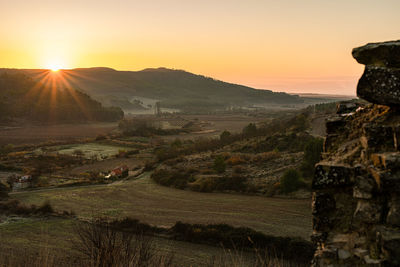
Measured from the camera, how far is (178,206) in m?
29.5

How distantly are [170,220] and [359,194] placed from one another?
72.9ft

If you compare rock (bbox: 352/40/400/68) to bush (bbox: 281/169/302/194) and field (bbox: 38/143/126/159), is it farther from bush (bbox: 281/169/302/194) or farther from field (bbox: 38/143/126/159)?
field (bbox: 38/143/126/159)

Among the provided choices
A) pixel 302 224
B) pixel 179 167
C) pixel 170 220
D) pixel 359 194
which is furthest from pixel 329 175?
pixel 179 167

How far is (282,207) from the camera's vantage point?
27.4 metres

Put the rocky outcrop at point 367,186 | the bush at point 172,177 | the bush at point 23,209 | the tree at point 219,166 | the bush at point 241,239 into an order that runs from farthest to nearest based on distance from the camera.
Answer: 1. the tree at point 219,166
2. the bush at point 172,177
3. the bush at point 23,209
4. the bush at point 241,239
5. the rocky outcrop at point 367,186

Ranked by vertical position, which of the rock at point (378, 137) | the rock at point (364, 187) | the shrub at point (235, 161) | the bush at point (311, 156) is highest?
the rock at point (378, 137)

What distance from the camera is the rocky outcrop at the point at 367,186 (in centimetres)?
409

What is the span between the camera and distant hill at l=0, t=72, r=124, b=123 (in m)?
115

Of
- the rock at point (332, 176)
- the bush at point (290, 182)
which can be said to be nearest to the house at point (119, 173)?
the bush at point (290, 182)

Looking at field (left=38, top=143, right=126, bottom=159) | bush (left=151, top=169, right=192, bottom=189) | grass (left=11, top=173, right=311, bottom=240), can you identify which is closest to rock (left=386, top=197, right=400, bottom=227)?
grass (left=11, top=173, right=311, bottom=240)

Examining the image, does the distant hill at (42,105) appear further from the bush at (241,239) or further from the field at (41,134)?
the bush at (241,239)

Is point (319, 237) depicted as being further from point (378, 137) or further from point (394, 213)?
point (378, 137)

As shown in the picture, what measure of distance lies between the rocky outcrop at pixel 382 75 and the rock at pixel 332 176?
919 millimetres

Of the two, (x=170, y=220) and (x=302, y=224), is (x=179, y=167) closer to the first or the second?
(x=170, y=220)
